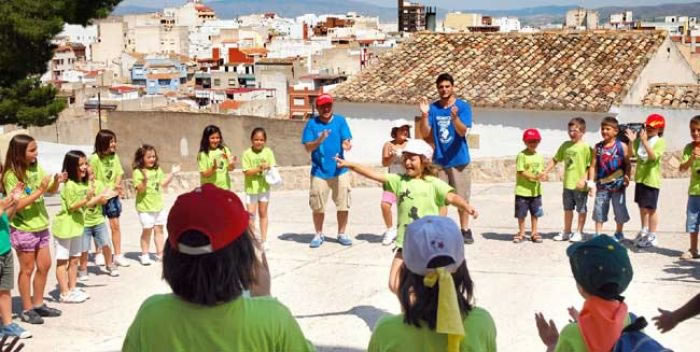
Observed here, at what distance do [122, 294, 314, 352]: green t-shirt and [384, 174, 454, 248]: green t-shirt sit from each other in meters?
3.76

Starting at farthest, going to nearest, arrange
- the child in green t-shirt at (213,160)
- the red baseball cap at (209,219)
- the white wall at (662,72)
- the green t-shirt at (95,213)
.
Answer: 1. the white wall at (662,72)
2. the child in green t-shirt at (213,160)
3. the green t-shirt at (95,213)
4. the red baseball cap at (209,219)

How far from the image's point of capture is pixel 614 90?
25.9 metres

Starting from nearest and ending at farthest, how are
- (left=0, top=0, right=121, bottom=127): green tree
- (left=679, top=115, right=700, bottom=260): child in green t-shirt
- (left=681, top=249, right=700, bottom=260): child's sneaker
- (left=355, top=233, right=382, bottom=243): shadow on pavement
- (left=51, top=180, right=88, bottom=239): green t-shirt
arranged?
(left=51, top=180, right=88, bottom=239): green t-shirt, (left=679, top=115, right=700, bottom=260): child in green t-shirt, (left=681, top=249, right=700, bottom=260): child's sneaker, (left=355, top=233, right=382, bottom=243): shadow on pavement, (left=0, top=0, right=121, bottom=127): green tree

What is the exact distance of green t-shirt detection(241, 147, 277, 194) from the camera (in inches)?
386

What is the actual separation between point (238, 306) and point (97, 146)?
6.23 m

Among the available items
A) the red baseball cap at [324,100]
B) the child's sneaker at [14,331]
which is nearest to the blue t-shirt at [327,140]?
the red baseball cap at [324,100]

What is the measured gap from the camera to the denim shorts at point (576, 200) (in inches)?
381

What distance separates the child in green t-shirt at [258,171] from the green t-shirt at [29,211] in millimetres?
2885

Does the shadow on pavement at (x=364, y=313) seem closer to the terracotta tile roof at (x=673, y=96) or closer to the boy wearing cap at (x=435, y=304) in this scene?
the boy wearing cap at (x=435, y=304)

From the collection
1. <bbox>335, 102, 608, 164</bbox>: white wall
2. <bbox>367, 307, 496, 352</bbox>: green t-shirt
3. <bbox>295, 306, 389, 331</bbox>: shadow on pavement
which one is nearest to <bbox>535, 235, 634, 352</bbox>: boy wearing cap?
<bbox>367, 307, 496, 352</bbox>: green t-shirt

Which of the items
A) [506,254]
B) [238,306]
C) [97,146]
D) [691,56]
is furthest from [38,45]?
[691,56]

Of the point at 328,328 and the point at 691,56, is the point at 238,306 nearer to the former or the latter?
the point at 328,328

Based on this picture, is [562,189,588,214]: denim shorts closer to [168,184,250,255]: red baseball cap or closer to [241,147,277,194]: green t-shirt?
[241,147,277,194]: green t-shirt

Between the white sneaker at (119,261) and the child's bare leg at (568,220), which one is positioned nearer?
the white sneaker at (119,261)
